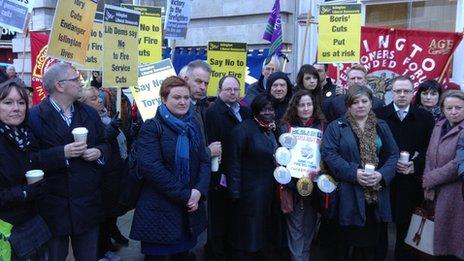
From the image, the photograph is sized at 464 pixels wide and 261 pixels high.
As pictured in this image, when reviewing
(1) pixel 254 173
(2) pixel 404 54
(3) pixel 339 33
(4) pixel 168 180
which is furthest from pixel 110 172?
(2) pixel 404 54

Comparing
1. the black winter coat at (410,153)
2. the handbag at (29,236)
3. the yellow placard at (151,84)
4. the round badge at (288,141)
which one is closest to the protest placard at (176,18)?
the yellow placard at (151,84)

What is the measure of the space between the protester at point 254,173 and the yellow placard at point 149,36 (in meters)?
2.22

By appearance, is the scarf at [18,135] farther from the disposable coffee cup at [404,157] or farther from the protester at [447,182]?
the protester at [447,182]

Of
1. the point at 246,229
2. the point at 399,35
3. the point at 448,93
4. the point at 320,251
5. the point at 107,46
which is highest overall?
the point at 399,35

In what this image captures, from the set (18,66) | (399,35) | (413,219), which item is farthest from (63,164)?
(18,66)

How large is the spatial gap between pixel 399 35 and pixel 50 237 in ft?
18.4

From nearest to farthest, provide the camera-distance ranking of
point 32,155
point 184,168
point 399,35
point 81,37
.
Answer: point 32,155, point 184,168, point 81,37, point 399,35

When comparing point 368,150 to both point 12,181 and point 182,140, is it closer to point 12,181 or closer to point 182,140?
point 182,140

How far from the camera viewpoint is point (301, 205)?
14.5 ft

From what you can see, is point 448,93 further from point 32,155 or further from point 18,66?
point 18,66

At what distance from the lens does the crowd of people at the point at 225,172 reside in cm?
338

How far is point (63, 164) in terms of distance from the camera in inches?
131

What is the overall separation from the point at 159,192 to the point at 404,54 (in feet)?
15.8

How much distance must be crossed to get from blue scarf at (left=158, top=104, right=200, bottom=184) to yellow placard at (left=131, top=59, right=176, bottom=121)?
1.28 meters
